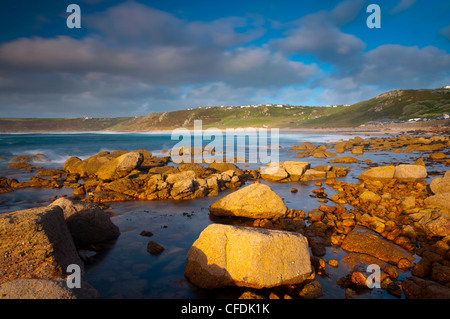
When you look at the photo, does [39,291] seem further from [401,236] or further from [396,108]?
[396,108]

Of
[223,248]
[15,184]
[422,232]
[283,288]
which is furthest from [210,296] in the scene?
[15,184]

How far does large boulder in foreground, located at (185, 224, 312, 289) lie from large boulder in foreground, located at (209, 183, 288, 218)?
3.77 meters

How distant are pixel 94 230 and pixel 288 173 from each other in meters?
13.5

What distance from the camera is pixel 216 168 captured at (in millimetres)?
21312

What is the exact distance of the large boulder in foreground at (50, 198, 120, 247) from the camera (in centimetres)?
793

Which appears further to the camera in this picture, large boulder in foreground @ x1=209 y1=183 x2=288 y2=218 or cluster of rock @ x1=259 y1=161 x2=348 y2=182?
cluster of rock @ x1=259 y1=161 x2=348 y2=182

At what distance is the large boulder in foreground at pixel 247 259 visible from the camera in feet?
19.2

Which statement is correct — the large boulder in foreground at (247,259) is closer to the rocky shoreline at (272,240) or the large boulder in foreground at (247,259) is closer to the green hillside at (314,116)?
the rocky shoreline at (272,240)

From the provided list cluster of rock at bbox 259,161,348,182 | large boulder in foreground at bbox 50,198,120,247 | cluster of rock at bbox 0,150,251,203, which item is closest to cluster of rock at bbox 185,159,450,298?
cluster of rock at bbox 0,150,251,203

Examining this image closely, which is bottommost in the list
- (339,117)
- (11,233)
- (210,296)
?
(210,296)

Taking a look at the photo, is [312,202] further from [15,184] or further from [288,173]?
[15,184]

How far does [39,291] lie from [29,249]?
6.26 feet

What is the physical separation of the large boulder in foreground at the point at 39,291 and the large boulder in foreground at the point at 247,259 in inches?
103

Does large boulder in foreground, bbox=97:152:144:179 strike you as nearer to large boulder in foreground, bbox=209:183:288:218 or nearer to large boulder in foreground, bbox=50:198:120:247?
large boulder in foreground, bbox=50:198:120:247
